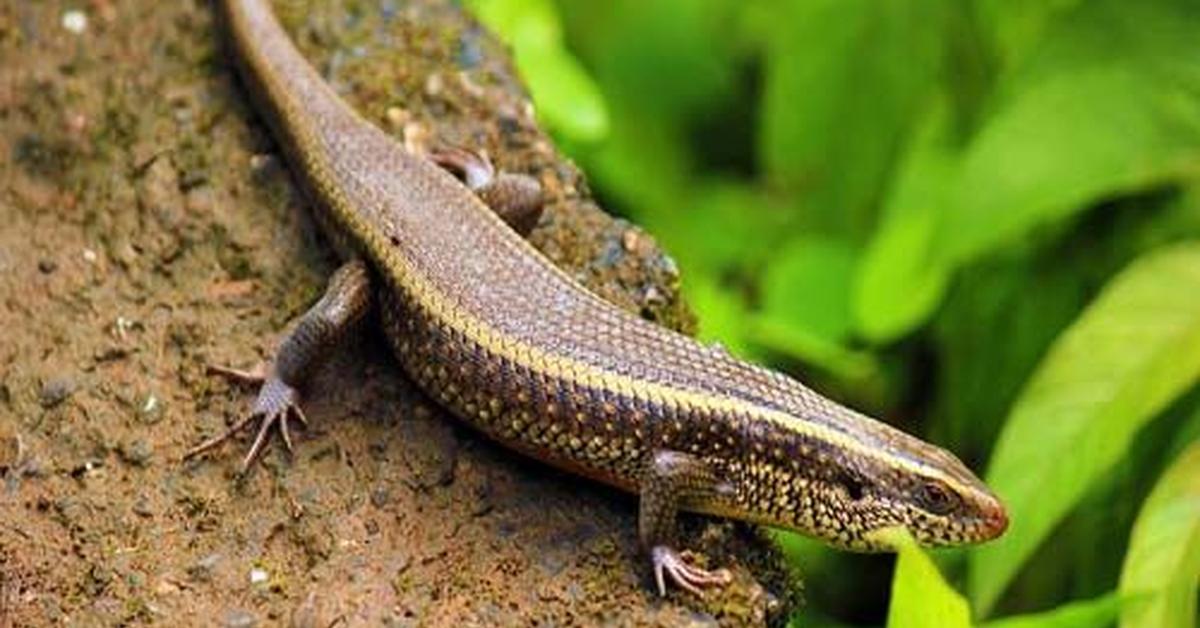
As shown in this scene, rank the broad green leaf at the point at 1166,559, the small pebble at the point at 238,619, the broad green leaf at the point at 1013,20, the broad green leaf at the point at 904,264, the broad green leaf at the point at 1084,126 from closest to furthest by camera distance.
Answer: the small pebble at the point at 238,619 < the broad green leaf at the point at 1166,559 < the broad green leaf at the point at 1084,126 < the broad green leaf at the point at 904,264 < the broad green leaf at the point at 1013,20

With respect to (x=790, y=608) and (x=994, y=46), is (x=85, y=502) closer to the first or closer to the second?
(x=790, y=608)

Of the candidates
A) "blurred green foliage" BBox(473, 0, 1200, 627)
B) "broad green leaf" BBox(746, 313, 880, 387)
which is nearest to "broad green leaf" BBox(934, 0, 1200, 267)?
"blurred green foliage" BBox(473, 0, 1200, 627)

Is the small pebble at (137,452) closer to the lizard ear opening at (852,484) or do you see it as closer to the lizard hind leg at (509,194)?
the lizard hind leg at (509,194)

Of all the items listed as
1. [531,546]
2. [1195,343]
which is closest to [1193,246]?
[1195,343]

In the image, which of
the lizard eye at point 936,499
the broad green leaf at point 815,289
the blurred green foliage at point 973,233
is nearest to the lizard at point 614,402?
the lizard eye at point 936,499

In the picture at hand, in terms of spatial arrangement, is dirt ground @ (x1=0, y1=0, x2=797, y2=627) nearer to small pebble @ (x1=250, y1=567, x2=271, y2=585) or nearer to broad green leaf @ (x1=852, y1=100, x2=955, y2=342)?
small pebble @ (x1=250, y1=567, x2=271, y2=585)

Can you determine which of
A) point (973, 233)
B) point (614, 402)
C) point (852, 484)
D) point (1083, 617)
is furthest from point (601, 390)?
point (973, 233)

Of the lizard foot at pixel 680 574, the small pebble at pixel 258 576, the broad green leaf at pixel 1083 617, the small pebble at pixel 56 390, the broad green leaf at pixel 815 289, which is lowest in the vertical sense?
the broad green leaf at pixel 815 289
